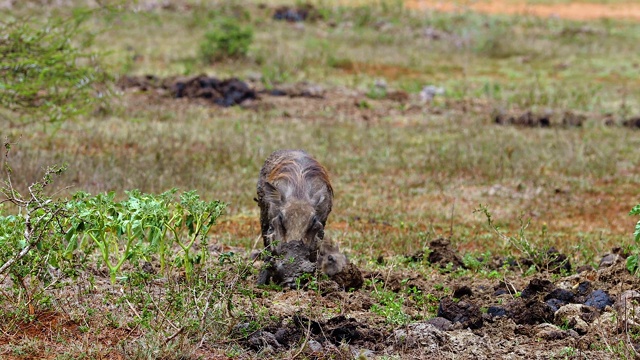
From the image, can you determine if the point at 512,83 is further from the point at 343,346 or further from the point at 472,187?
the point at 343,346

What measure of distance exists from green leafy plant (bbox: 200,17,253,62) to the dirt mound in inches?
92.2

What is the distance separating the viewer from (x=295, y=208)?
6.51 metres

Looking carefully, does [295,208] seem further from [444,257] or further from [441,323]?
[444,257]

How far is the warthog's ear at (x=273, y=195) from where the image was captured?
662 cm

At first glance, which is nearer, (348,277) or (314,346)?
(314,346)

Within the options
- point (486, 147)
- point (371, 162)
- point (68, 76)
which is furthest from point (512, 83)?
point (68, 76)

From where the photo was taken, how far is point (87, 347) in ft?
16.5

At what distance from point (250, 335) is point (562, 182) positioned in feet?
23.9

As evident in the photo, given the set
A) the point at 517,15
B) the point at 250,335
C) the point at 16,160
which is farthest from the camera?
the point at 517,15

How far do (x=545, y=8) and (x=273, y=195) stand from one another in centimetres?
2748

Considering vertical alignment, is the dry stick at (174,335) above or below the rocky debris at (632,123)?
above

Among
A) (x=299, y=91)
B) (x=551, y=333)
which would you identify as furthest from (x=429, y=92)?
(x=551, y=333)

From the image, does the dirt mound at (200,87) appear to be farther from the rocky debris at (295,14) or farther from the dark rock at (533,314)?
the dark rock at (533,314)

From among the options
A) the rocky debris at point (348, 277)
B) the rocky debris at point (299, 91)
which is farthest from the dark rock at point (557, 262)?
the rocky debris at point (299, 91)
